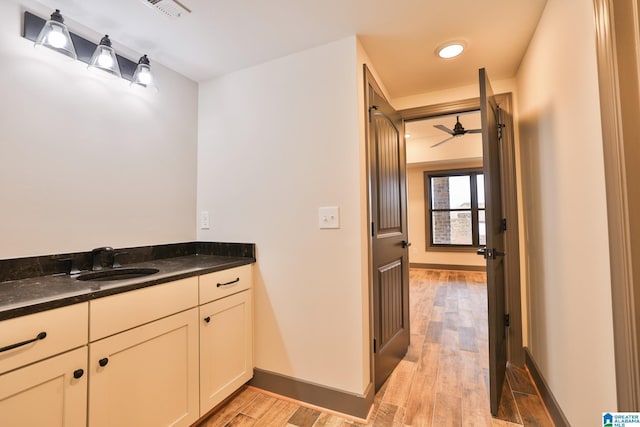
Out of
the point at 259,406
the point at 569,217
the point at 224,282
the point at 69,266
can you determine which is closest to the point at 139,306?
the point at 224,282

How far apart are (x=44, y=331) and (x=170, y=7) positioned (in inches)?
64.5

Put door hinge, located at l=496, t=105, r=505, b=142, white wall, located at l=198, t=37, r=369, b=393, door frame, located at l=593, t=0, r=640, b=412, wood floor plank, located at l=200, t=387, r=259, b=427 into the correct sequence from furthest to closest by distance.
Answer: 1. door hinge, located at l=496, t=105, r=505, b=142
2. white wall, located at l=198, t=37, r=369, b=393
3. wood floor plank, located at l=200, t=387, r=259, b=427
4. door frame, located at l=593, t=0, r=640, b=412

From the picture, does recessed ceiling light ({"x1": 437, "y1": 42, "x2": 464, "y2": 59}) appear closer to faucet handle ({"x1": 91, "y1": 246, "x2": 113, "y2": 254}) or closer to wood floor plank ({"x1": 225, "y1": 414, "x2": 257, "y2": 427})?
faucet handle ({"x1": 91, "y1": 246, "x2": 113, "y2": 254})

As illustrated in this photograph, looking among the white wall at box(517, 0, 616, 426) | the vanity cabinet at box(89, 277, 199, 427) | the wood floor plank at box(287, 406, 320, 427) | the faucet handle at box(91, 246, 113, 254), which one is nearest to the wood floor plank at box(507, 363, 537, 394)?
Answer: the white wall at box(517, 0, 616, 426)

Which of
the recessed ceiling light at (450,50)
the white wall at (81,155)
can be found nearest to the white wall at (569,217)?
the recessed ceiling light at (450,50)

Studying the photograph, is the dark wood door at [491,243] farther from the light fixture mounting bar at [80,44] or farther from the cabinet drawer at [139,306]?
the light fixture mounting bar at [80,44]

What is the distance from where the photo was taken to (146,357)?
1.33 metres

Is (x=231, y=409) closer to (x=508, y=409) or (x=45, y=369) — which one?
(x=45, y=369)

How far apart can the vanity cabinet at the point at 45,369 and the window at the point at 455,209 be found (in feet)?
20.8

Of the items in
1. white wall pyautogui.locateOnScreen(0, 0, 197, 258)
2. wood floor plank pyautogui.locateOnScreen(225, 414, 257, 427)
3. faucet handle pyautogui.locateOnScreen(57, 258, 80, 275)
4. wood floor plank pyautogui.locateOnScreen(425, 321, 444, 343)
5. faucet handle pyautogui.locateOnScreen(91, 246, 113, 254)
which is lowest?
wood floor plank pyautogui.locateOnScreen(425, 321, 444, 343)

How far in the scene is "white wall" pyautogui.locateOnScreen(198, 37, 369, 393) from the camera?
1.75 metres

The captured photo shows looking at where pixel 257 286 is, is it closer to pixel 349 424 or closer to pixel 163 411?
pixel 163 411

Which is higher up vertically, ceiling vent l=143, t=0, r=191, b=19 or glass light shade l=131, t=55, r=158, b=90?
ceiling vent l=143, t=0, r=191, b=19

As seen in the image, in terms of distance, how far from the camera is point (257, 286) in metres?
2.05
